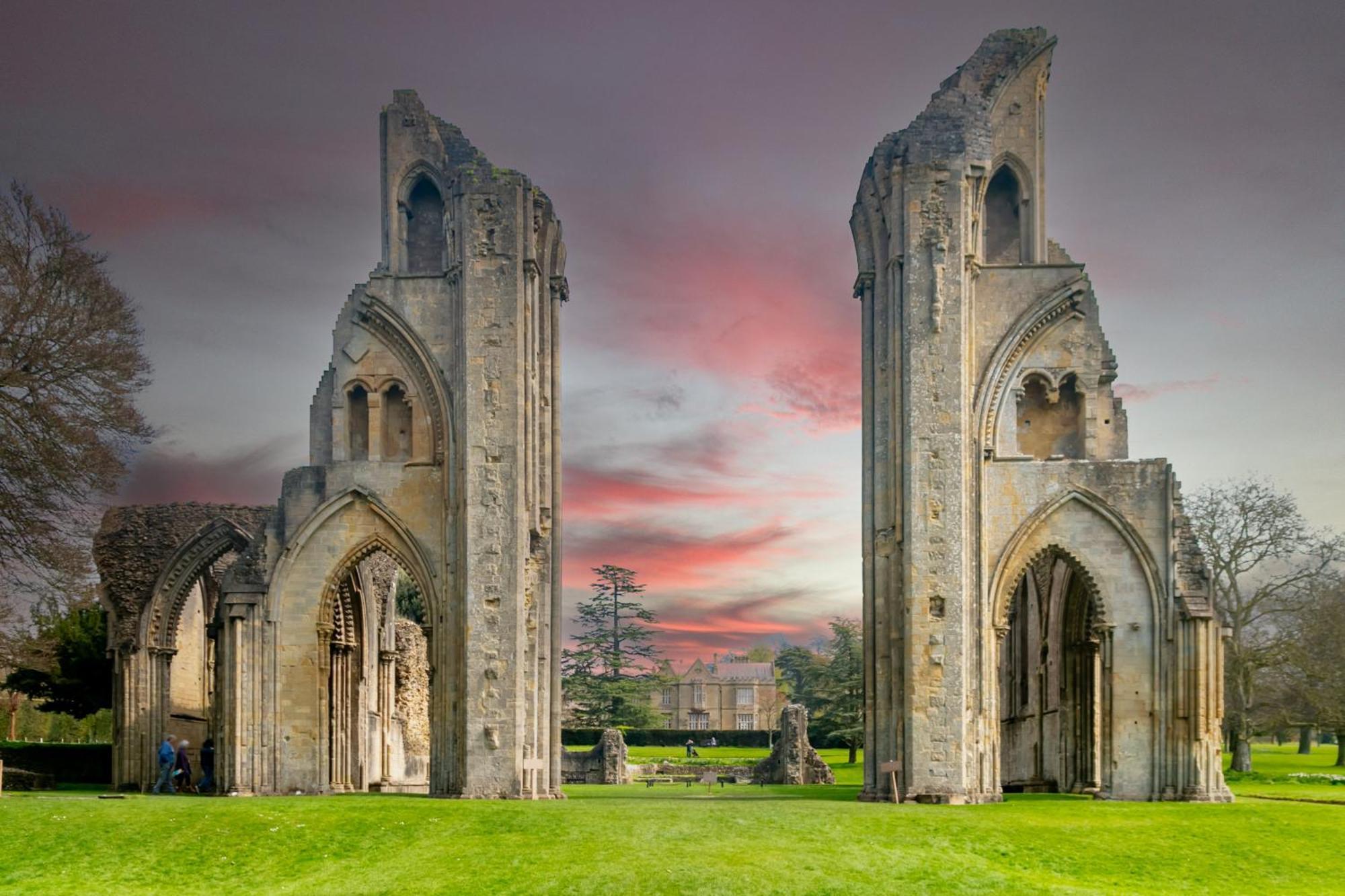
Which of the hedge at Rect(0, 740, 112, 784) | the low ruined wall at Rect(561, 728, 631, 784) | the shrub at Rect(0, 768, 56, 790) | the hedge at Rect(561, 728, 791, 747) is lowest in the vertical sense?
the hedge at Rect(561, 728, 791, 747)

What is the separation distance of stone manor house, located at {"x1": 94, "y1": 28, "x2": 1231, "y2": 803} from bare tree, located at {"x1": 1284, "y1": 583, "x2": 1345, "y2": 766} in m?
11.2

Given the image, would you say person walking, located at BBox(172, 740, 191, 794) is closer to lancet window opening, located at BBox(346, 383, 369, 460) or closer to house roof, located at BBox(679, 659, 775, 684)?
lancet window opening, located at BBox(346, 383, 369, 460)

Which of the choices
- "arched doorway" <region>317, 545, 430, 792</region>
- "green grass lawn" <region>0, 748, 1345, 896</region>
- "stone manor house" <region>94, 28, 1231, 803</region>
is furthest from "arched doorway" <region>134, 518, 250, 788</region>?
"green grass lawn" <region>0, 748, 1345, 896</region>

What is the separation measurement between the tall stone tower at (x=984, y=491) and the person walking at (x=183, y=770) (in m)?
13.8

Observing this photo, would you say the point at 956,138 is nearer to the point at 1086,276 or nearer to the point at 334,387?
the point at 1086,276

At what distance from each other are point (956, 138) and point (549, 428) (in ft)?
33.3

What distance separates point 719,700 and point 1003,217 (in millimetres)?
72682

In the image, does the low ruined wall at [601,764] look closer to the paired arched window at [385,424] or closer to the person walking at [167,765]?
the person walking at [167,765]

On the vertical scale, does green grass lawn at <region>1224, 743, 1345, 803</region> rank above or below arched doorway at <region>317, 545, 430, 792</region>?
below

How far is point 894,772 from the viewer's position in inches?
951

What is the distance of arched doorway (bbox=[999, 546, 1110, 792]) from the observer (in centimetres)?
2986

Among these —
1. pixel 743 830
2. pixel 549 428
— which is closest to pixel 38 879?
pixel 743 830

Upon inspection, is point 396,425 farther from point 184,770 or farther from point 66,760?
point 66,760

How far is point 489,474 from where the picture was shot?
2627 centimetres
